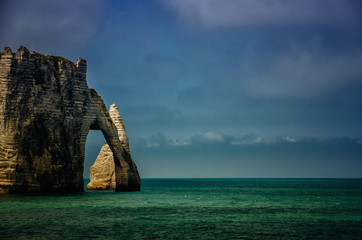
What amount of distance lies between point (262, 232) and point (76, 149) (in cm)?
3802

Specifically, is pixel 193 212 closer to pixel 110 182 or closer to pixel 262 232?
pixel 262 232

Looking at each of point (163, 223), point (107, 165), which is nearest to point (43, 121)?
point (107, 165)

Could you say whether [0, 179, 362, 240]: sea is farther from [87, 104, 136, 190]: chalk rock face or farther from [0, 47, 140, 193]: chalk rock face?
[87, 104, 136, 190]: chalk rock face

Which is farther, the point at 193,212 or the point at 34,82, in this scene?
the point at 34,82

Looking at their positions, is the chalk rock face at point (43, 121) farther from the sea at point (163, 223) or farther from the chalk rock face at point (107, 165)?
the sea at point (163, 223)

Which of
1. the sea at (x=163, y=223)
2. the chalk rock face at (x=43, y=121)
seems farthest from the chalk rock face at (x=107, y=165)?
the sea at (x=163, y=223)

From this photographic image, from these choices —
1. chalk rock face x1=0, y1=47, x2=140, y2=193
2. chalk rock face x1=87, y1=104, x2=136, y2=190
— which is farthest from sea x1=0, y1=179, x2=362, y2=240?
chalk rock face x1=87, y1=104, x2=136, y2=190

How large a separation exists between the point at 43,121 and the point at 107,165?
18981 mm

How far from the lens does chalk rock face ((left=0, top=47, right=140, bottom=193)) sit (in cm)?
5444

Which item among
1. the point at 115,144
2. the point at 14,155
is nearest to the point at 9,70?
the point at 14,155

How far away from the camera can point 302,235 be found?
27.8 m

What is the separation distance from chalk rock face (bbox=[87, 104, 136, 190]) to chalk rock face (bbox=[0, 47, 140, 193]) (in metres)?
4.18

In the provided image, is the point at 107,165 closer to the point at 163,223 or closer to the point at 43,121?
the point at 43,121

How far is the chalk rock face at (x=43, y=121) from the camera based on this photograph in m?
54.4
